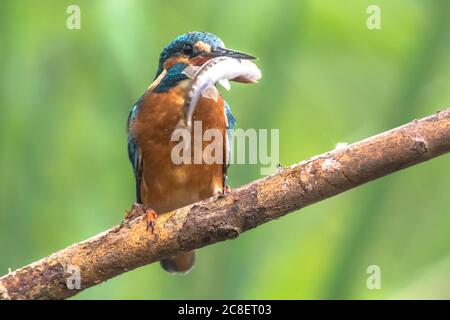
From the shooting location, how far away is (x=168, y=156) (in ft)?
12.3

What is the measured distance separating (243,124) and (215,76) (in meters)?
1.12

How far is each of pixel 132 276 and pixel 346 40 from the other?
1.86m

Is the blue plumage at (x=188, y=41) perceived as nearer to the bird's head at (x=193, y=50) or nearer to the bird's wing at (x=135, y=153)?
the bird's head at (x=193, y=50)

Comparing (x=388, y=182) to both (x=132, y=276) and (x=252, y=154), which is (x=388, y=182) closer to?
(x=252, y=154)

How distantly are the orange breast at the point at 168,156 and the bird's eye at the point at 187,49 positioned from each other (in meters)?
0.15

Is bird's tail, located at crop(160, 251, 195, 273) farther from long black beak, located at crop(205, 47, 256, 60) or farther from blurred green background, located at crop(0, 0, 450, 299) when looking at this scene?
long black beak, located at crop(205, 47, 256, 60)

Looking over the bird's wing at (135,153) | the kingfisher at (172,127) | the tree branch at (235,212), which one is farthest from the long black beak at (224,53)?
the tree branch at (235,212)

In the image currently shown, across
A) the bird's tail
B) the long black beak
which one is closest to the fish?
the long black beak

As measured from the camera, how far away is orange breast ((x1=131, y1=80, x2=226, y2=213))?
12.1 ft

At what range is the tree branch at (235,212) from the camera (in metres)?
2.66

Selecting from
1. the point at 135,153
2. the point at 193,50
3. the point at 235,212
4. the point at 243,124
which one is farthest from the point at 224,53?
the point at 235,212

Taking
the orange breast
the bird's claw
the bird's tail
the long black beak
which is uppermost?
the long black beak

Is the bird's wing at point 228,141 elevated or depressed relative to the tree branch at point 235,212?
elevated

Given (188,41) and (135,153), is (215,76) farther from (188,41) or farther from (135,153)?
(135,153)
